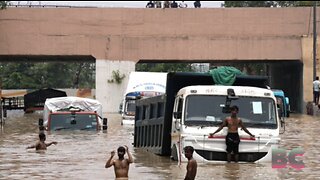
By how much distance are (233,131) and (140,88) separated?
21541 mm

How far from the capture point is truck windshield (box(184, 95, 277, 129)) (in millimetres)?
18047

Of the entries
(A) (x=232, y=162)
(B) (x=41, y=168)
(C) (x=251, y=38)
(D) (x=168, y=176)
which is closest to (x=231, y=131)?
(A) (x=232, y=162)

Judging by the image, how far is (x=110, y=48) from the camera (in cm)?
4934

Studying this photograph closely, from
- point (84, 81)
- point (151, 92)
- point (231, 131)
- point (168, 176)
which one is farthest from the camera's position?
point (84, 81)

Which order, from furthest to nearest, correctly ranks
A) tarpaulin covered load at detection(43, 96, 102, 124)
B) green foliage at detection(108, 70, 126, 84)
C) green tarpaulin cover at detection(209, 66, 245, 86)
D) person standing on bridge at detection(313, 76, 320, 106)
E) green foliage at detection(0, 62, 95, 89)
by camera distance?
green foliage at detection(0, 62, 95, 89) < green foliage at detection(108, 70, 126, 84) < person standing on bridge at detection(313, 76, 320, 106) < tarpaulin covered load at detection(43, 96, 102, 124) < green tarpaulin cover at detection(209, 66, 245, 86)

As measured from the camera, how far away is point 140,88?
38812 millimetres

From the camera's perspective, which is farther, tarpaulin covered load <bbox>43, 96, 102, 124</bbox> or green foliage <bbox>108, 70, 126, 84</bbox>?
green foliage <bbox>108, 70, 126, 84</bbox>

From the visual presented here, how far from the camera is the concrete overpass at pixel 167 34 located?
159 feet

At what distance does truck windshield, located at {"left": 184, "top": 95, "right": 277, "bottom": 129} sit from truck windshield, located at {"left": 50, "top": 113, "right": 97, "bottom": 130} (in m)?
12.3

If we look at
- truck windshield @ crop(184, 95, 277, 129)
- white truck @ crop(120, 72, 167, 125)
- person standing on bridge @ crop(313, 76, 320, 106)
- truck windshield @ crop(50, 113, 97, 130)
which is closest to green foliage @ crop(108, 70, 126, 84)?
white truck @ crop(120, 72, 167, 125)

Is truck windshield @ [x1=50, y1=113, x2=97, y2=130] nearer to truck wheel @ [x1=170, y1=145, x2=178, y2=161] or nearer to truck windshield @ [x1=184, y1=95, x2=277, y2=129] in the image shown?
truck wheel @ [x1=170, y1=145, x2=178, y2=161]

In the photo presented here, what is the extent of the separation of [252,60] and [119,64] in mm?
8513

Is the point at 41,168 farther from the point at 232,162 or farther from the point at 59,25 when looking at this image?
the point at 59,25

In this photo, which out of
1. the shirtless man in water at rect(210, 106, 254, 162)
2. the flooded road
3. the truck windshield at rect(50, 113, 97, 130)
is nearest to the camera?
the flooded road
